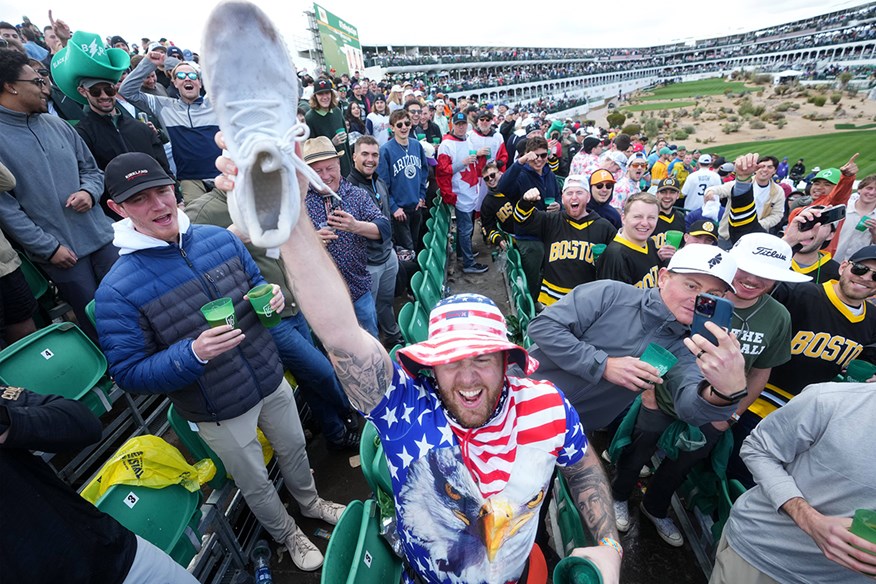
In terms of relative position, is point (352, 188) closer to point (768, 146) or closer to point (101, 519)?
point (101, 519)

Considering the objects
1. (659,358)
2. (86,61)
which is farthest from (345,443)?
(86,61)

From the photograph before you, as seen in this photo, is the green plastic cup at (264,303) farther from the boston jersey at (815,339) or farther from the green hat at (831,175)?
the green hat at (831,175)

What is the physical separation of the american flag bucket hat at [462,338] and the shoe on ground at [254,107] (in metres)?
0.77

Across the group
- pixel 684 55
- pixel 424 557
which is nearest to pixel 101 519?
pixel 424 557

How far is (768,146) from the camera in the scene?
3312 centimetres

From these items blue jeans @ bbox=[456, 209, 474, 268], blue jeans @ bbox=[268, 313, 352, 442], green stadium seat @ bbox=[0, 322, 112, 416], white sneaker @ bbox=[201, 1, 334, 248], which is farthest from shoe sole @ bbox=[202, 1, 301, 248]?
blue jeans @ bbox=[456, 209, 474, 268]

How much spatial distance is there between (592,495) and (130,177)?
278cm

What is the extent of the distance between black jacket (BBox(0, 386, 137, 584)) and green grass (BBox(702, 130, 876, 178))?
33482 millimetres

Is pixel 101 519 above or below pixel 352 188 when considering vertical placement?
below

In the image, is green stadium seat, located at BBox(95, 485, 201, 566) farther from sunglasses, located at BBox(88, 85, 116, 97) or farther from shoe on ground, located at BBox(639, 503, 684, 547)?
sunglasses, located at BBox(88, 85, 116, 97)

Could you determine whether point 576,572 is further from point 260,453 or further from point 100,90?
point 100,90

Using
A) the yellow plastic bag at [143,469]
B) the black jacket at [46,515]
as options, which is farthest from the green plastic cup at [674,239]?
the black jacket at [46,515]

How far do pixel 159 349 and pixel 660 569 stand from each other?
3.61 meters

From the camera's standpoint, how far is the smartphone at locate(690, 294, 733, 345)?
196 cm
